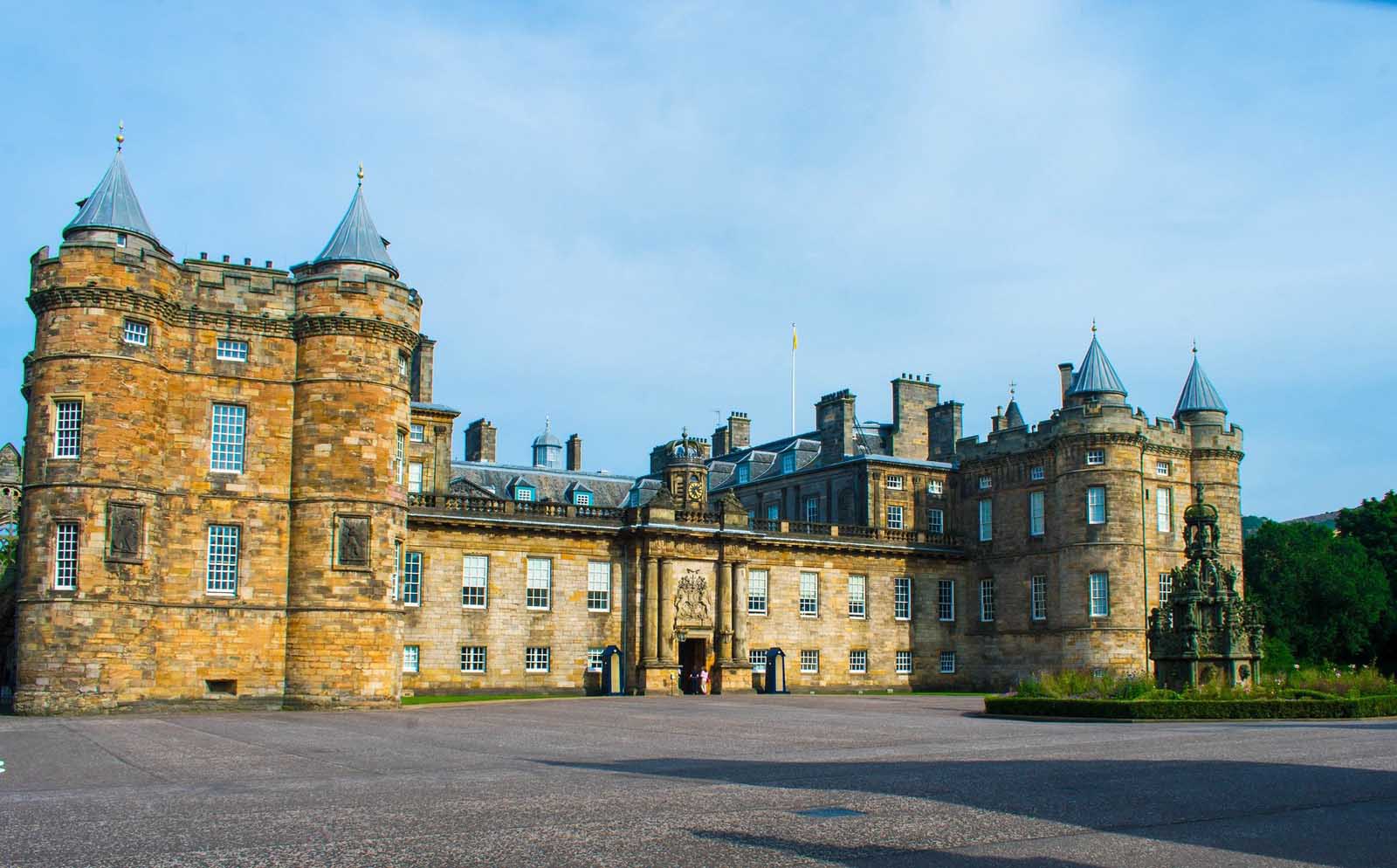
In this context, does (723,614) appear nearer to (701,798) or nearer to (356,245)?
(356,245)

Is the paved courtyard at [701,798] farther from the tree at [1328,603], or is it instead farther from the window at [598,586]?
the tree at [1328,603]

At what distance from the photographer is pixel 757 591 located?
2141 inches

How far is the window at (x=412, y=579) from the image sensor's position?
46.3m

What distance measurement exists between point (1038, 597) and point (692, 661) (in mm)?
15696

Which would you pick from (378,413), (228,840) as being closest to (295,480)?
(378,413)

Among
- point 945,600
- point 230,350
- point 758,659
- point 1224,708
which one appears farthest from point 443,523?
point 1224,708

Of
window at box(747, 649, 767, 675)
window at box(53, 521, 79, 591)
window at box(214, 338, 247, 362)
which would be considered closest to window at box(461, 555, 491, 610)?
window at box(747, 649, 767, 675)

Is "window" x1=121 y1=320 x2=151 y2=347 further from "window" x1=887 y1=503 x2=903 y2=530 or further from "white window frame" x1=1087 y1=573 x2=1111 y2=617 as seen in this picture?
"white window frame" x1=1087 y1=573 x2=1111 y2=617

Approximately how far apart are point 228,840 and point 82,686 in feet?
86.7

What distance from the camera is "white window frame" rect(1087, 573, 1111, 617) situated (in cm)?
5247

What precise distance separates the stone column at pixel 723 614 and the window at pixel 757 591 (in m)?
1.59

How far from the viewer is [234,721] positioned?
31.5 m

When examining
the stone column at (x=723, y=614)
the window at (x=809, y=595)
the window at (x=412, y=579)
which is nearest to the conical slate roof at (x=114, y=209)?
the window at (x=412, y=579)

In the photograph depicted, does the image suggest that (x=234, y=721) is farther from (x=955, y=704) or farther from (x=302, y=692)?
(x=955, y=704)
